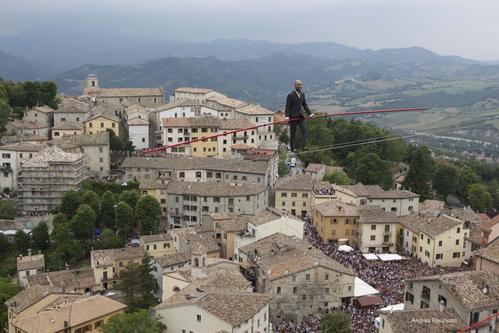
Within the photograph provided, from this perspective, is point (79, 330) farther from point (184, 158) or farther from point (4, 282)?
point (184, 158)

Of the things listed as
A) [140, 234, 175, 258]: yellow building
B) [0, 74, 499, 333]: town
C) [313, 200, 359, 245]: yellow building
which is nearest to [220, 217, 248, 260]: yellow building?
[0, 74, 499, 333]: town

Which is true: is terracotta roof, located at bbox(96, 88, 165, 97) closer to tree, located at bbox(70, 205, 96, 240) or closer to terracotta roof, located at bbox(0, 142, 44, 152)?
terracotta roof, located at bbox(0, 142, 44, 152)

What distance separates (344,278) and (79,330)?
13.8m

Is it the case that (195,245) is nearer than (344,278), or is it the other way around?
(344,278)

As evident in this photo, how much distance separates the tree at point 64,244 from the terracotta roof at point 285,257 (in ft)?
38.5

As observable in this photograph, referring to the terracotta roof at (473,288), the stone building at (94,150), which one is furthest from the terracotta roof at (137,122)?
the terracotta roof at (473,288)

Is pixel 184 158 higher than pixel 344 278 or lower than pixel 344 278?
higher

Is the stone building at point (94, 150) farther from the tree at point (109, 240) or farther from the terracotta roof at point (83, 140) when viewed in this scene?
the tree at point (109, 240)

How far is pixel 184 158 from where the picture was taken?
165ft

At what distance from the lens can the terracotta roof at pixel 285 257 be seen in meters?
30.6

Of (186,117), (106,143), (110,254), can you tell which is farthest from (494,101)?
(110,254)

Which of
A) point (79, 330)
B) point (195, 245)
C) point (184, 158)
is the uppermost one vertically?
point (184, 158)

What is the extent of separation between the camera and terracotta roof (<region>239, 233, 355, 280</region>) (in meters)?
30.6

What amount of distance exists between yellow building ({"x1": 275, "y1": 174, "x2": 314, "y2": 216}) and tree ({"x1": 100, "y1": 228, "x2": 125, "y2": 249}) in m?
13.4
